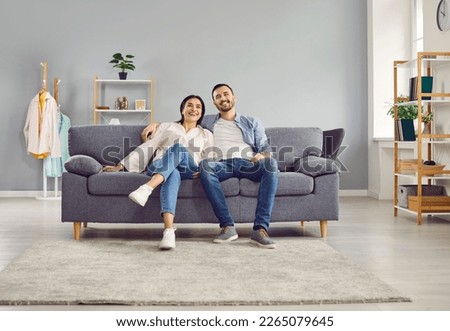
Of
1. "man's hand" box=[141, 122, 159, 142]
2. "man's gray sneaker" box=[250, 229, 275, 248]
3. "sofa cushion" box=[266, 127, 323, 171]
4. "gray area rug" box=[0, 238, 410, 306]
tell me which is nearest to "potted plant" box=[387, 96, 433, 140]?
"sofa cushion" box=[266, 127, 323, 171]

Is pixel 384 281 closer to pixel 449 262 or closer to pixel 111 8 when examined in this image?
pixel 449 262

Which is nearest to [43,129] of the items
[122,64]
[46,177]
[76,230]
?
[46,177]

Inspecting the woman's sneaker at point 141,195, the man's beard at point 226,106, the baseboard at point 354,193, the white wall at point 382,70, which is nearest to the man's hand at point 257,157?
the man's beard at point 226,106

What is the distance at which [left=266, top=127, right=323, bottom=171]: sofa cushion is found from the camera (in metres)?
4.73

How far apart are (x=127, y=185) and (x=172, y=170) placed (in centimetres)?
37

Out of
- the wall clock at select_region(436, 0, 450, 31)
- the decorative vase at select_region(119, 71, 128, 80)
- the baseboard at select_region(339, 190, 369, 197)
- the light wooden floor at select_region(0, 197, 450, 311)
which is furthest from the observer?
the baseboard at select_region(339, 190, 369, 197)

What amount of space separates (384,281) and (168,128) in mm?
2088

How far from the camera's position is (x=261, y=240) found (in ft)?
12.8

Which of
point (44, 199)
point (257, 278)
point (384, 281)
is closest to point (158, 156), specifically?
point (257, 278)

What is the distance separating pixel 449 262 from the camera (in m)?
3.39

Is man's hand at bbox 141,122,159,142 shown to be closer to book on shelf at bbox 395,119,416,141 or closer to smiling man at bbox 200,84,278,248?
smiling man at bbox 200,84,278,248

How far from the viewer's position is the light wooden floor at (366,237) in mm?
2682

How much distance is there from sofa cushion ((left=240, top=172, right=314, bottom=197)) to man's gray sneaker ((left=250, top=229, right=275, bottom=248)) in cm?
33

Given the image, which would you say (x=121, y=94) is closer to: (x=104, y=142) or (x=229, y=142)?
(x=104, y=142)
